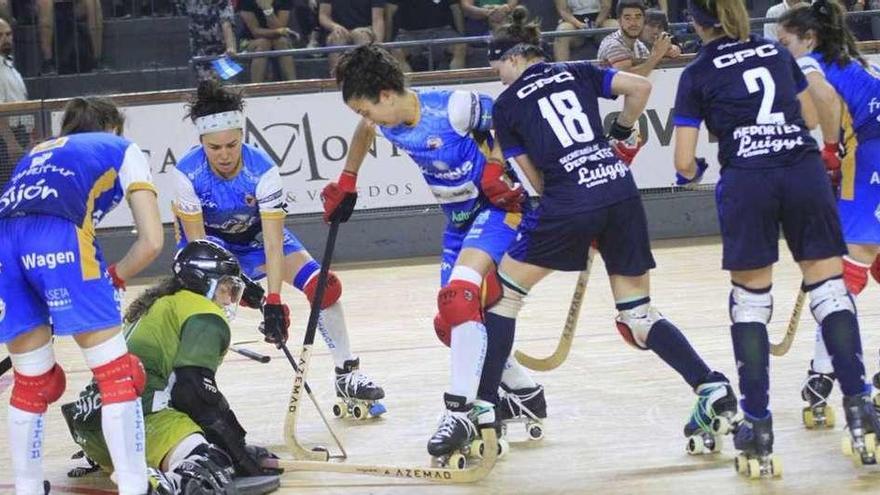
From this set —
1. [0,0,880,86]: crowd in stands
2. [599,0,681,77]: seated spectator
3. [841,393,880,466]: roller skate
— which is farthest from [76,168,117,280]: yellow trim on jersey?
[0,0,880,86]: crowd in stands

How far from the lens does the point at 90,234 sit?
4.91m

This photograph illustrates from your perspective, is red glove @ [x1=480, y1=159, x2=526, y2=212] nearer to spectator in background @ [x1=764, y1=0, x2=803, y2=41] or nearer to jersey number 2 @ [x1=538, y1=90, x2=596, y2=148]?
jersey number 2 @ [x1=538, y1=90, x2=596, y2=148]

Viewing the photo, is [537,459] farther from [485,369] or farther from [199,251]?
[199,251]

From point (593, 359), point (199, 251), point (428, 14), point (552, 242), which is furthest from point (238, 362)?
point (428, 14)

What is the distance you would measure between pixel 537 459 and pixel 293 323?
3.74 metres

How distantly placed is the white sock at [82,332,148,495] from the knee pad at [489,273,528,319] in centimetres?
139

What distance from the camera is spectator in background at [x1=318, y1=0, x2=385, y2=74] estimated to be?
39.9 ft

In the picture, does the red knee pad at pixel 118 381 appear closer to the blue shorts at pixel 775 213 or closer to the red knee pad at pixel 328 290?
the red knee pad at pixel 328 290

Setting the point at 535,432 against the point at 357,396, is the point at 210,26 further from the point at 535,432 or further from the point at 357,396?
the point at 535,432

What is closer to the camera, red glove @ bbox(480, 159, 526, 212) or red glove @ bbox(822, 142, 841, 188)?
red glove @ bbox(480, 159, 526, 212)

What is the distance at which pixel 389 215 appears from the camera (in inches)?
452

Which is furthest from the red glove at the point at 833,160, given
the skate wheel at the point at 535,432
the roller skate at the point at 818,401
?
the skate wheel at the point at 535,432

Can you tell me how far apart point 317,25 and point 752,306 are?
322 inches

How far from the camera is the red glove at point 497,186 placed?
5.50 m
